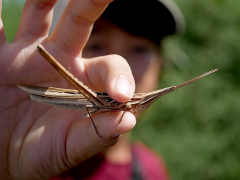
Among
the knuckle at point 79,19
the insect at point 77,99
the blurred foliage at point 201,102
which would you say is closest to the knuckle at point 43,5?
the knuckle at point 79,19

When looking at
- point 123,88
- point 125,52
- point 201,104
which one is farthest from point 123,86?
point 201,104

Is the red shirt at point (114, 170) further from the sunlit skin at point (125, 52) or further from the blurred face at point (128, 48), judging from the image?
the blurred face at point (128, 48)

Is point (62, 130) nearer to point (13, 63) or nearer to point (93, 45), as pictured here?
point (13, 63)

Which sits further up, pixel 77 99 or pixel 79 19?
pixel 79 19

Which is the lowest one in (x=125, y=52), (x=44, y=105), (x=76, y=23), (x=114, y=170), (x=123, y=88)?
(x=114, y=170)

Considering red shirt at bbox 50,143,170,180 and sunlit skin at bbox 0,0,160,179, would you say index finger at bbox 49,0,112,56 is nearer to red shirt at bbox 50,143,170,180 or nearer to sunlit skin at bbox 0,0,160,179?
sunlit skin at bbox 0,0,160,179

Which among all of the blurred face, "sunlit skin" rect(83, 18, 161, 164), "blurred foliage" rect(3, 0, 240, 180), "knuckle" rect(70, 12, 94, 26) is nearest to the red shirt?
"sunlit skin" rect(83, 18, 161, 164)

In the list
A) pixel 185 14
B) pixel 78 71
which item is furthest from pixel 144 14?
pixel 185 14

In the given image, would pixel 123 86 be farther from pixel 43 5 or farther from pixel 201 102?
pixel 201 102
